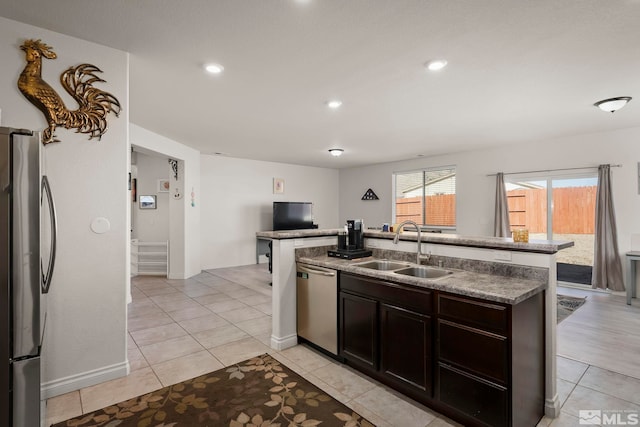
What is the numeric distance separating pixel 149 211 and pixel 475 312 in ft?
22.2

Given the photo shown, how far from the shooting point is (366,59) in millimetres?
2648

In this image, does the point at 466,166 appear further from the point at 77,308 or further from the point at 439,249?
the point at 77,308

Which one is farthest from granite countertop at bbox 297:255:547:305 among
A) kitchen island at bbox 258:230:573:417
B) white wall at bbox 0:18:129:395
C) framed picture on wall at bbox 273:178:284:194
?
framed picture on wall at bbox 273:178:284:194

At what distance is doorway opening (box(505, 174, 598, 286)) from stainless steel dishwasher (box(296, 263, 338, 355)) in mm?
Result: 5035

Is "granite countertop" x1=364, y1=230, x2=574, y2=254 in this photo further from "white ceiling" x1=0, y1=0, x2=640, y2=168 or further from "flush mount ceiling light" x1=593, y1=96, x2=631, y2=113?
"flush mount ceiling light" x1=593, y1=96, x2=631, y2=113

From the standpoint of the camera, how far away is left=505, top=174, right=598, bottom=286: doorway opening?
213 inches

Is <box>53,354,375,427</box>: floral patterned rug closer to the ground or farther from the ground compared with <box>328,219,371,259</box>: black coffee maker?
closer to the ground

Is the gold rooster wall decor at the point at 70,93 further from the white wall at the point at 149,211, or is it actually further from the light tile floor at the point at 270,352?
the white wall at the point at 149,211

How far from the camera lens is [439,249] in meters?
2.67

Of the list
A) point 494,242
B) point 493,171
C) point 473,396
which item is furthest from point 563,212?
point 473,396

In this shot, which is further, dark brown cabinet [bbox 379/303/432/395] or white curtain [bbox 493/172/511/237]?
white curtain [bbox 493/172/511/237]

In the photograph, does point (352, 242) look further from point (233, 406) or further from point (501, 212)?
point (501, 212)

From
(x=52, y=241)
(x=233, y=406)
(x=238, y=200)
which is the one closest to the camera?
(x=52, y=241)

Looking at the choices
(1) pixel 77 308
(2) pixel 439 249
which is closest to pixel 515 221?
(2) pixel 439 249
